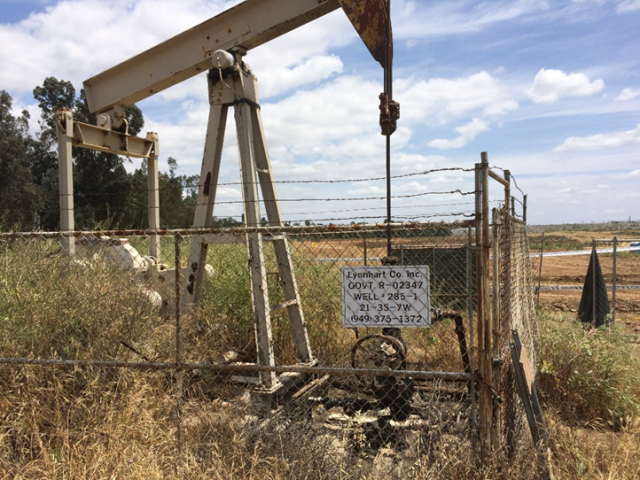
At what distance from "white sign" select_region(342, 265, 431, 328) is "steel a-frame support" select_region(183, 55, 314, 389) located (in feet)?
6.12

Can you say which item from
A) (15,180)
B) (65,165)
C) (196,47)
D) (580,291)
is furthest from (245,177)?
(15,180)

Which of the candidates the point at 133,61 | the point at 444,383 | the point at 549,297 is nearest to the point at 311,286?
the point at 444,383

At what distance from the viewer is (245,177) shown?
5172 mm

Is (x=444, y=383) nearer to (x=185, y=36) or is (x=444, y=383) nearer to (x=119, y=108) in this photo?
(x=185, y=36)

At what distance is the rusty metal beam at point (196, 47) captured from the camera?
5066 mm

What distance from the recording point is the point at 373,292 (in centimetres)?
326

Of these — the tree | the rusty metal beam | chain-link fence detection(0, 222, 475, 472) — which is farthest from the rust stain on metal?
the tree

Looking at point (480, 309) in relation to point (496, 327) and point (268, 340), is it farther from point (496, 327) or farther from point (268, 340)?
point (268, 340)

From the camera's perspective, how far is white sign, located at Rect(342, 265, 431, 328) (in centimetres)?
317

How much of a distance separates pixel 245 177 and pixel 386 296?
8.33ft

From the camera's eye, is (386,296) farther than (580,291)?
No

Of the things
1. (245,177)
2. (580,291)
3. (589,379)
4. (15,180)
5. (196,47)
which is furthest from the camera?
(15,180)

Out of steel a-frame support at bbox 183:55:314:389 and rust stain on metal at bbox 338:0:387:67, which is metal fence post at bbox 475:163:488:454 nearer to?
rust stain on metal at bbox 338:0:387:67

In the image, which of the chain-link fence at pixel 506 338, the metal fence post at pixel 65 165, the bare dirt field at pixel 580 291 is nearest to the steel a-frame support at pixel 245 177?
the metal fence post at pixel 65 165
